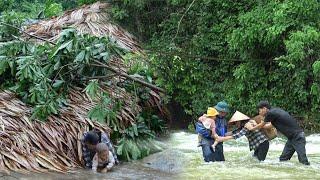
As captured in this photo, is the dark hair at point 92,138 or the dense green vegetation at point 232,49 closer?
the dark hair at point 92,138

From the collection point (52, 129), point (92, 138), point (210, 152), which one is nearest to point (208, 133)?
point (210, 152)

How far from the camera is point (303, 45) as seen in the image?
10.9 m

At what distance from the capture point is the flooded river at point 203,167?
7.95 meters

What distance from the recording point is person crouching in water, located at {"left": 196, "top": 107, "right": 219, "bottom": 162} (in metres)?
8.54

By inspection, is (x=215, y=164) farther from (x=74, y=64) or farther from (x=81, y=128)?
(x=74, y=64)

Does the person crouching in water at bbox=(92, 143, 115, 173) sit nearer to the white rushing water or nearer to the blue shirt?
the white rushing water

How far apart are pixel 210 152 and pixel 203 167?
265 millimetres

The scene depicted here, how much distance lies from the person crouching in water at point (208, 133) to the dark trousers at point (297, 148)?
1177 millimetres

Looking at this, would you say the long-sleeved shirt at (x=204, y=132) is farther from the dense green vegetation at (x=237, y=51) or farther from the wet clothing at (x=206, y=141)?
the dense green vegetation at (x=237, y=51)

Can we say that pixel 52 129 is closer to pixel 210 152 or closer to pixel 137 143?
pixel 137 143

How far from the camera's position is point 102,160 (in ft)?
27.2

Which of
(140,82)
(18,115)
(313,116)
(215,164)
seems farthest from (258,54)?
(18,115)

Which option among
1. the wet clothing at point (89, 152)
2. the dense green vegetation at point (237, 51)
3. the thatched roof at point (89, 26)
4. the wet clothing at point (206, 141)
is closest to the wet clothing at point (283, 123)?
the wet clothing at point (206, 141)

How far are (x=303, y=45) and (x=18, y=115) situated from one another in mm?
5490
